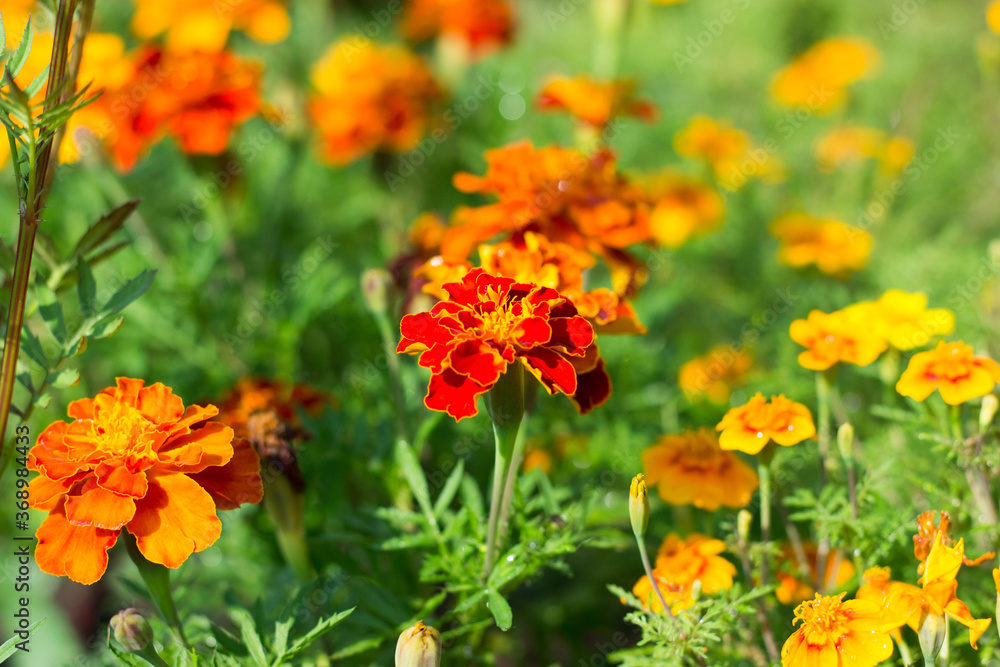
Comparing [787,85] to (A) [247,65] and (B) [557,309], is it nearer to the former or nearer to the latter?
(A) [247,65]

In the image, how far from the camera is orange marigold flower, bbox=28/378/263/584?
788 mm

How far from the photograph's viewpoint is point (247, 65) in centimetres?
170

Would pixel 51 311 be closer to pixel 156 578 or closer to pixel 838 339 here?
pixel 156 578

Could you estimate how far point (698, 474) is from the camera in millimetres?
1060

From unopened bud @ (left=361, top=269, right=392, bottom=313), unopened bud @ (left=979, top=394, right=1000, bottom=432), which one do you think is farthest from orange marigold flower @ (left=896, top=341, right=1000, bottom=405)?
unopened bud @ (left=361, top=269, right=392, bottom=313)

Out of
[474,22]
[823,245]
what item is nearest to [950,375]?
[823,245]

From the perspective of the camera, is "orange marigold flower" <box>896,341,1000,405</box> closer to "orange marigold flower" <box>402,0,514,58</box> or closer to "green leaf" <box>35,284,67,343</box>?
"green leaf" <box>35,284,67,343</box>

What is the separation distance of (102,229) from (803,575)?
95 centimetres

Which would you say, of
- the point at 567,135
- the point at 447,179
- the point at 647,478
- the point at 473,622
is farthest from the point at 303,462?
the point at 567,135

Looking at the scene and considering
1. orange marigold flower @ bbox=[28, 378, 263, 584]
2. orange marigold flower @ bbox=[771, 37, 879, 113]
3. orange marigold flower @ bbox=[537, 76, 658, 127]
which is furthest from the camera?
orange marigold flower @ bbox=[771, 37, 879, 113]

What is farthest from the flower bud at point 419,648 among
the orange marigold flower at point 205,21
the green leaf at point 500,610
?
the orange marigold flower at point 205,21

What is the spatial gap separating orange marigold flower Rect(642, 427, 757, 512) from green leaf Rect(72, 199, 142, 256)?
2.29ft

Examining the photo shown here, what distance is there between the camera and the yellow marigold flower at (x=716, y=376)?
1.59 meters

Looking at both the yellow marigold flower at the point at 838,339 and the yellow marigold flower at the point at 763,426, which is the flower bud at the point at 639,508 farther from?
the yellow marigold flower at the point at 838,339
